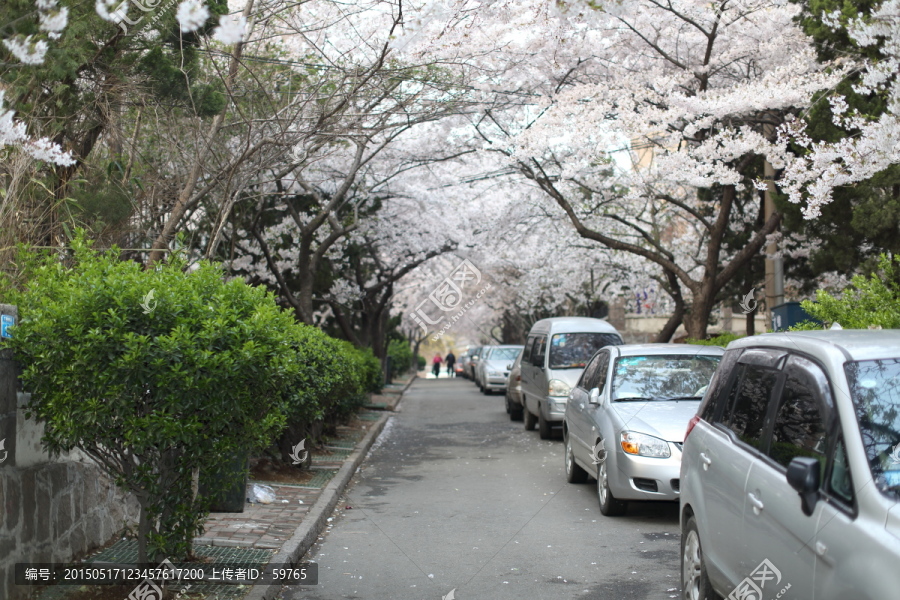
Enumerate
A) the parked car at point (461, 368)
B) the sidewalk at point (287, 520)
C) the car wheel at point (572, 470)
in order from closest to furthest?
the sidewalk at point (287, 520)
the car wheel at point (572, 470)
the parked car at point (461, 368)

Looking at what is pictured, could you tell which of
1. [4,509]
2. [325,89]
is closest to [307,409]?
[325,89]

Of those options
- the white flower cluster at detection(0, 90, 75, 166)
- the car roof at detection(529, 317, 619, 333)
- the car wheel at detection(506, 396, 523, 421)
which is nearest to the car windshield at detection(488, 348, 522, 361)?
the car wheel at detection(506, 396, 523, 421)

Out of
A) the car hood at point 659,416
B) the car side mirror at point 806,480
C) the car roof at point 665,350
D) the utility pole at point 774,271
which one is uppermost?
the utility pole at point 774,271

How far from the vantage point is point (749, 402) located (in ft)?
15.1

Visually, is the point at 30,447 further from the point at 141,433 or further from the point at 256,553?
the point at 256,553

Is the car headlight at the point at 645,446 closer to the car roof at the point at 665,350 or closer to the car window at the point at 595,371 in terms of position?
the car window at the point at 595,371

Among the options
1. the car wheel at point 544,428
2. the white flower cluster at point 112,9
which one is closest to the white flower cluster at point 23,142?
the white flower cluster at point 112,9

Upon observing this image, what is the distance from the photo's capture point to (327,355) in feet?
37.2

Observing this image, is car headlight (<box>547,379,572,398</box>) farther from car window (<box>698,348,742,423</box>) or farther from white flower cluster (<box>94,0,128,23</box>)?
car window (<box>698,348,742,423</box>)

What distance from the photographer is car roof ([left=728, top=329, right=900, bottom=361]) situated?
3811 millimetres

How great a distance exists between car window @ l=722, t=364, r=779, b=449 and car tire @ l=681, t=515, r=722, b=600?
2.39 feet

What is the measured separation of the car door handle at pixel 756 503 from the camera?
3927 mm

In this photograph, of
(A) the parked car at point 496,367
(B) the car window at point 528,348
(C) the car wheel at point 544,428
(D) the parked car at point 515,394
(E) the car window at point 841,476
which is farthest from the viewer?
(A) the parked car at point 496,367

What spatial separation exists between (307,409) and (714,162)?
10.1m
